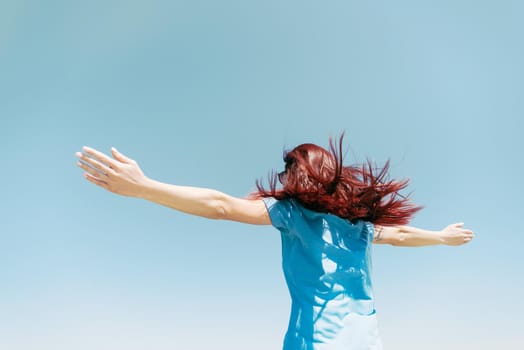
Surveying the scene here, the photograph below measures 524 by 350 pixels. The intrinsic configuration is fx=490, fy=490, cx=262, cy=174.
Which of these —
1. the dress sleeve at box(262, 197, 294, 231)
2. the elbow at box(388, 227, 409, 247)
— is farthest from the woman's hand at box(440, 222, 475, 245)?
the dress sleeve at box(262, 197, 294, 231)

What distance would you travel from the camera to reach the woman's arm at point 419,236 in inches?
192

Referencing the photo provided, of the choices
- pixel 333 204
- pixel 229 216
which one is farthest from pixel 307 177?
pixel 229 216

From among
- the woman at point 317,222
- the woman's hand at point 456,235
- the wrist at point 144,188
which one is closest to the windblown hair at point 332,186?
the woman at point 317,222

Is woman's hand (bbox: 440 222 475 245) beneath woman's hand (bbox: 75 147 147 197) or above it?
above

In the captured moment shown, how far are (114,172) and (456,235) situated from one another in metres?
4.37

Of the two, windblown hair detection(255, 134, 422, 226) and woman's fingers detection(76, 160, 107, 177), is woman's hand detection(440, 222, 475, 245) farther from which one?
woman's fingers detection(76, 160, 107, 177)

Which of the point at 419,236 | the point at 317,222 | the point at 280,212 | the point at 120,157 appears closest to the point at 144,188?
the point at 120,157

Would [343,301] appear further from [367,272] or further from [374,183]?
[374,183]

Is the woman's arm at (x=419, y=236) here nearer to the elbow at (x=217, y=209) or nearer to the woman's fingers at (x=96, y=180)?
the elbow at (x=217, y=209)

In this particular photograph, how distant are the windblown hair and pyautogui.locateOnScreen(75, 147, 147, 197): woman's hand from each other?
106 cm

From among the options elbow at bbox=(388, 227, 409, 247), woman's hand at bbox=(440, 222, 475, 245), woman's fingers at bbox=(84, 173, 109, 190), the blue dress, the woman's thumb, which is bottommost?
the blue dress

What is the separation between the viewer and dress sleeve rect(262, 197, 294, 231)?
3.62 meters

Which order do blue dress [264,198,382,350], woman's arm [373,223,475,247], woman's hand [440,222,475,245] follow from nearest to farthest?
blue dress [264,198,382,350] → woman's arm [373,223,475,247] → woman's hand [440,222,475,245]

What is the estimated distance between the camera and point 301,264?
3.72 meters
